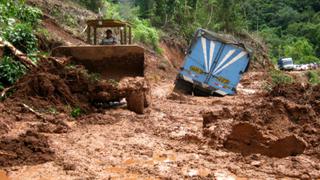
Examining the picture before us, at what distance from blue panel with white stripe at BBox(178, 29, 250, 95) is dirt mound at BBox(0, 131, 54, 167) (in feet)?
31.0

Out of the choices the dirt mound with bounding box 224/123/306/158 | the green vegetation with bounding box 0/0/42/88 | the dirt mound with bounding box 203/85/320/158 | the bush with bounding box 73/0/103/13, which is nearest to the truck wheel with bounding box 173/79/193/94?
the green vegetation with bounding box 0/0/42/88

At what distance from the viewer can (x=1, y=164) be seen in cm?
585

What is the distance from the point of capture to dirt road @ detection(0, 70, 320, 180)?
5.89 metres

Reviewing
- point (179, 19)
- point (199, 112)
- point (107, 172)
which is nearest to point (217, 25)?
point (179, 19)

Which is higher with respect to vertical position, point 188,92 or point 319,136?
point 319,136

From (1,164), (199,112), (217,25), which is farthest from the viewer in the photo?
(217,25)

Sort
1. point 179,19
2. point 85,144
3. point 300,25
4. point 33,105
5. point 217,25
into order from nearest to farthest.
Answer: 1. point 85,144
2. point 33,105
3. point 179,19
4. point 217,25
5. point 300,25

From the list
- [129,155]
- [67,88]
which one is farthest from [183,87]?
[129,155]

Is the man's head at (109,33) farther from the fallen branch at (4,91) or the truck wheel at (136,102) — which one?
the fallen branch at (4,91)

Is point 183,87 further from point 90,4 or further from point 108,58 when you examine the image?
point 90,4

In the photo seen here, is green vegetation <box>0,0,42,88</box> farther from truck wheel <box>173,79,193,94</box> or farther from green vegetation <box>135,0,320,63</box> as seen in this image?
green vegetation <box>135,0,320,63</box>

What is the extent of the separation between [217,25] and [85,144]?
111ft

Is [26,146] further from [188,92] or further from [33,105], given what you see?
[188,92]

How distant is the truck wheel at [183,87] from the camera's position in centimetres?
1644
